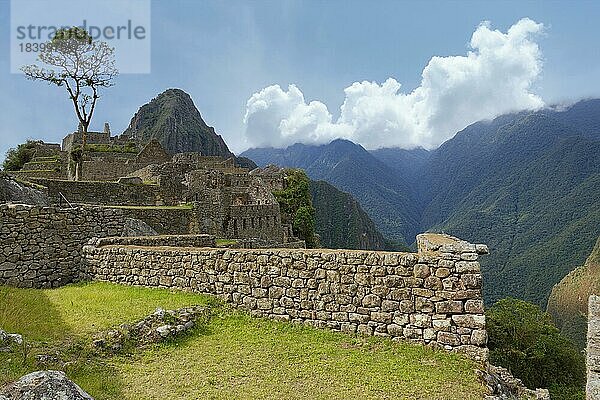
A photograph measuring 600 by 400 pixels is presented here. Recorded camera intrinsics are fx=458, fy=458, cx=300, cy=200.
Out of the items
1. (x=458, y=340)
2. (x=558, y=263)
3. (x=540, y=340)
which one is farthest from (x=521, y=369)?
(x=558, y=263)

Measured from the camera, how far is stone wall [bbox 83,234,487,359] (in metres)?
7.29

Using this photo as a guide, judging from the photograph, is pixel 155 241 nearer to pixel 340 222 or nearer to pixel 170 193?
pixel 170 193

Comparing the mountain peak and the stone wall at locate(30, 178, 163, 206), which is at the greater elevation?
the mountain peak

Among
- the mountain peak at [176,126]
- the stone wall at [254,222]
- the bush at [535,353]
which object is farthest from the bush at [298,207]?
the mountain peak at [176,126]

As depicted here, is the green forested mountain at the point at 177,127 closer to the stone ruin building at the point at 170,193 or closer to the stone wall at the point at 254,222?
the stone ruin building at the point at 170,193

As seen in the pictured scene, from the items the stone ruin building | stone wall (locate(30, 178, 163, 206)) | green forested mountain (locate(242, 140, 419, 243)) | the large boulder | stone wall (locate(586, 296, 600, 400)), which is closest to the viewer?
the large boulder

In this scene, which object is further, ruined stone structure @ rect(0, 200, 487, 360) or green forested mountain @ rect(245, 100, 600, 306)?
green forested mountain @ rect(245, 100, 600, 306)

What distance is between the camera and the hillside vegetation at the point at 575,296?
5191cm

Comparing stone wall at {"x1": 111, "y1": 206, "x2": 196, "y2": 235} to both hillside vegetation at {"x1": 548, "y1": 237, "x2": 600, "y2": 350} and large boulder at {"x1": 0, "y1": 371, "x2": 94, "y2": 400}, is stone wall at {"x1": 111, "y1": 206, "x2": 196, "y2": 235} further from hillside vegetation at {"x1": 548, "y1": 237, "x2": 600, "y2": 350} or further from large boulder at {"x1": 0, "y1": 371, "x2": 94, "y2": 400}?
hillside vegetation at {"x1": 548, "y1": 237, "x2": 600, "y2": 350}

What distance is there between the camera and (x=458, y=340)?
23.9 ft

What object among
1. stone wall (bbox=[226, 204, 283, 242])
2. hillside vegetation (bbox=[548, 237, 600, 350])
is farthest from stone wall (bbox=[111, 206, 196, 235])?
hillside vegetation (bbox=[548, 237, 600, 350])

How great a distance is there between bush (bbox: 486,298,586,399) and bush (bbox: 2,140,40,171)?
43268 mm

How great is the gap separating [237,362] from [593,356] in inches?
252

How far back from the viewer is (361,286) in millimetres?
8062
